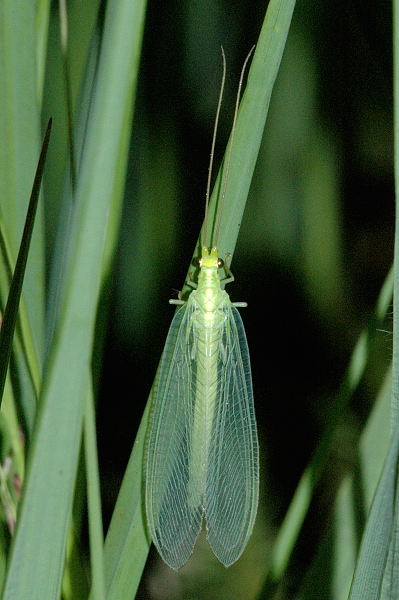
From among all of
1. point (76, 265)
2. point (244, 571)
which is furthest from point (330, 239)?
point (76, 265)

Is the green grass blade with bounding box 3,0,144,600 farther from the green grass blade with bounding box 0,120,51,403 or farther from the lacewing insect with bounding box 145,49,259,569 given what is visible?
the lacewing insect with bounding box 145,49,259,569

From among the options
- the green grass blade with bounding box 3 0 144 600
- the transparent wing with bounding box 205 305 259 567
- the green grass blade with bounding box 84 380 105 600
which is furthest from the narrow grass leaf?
the transparent wing with bounding box 205 305 259 567

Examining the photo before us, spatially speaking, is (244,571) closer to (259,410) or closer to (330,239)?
(259,410)

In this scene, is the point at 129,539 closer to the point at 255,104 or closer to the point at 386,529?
the point at 386,529

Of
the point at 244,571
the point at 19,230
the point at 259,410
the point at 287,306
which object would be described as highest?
the point at 19,230

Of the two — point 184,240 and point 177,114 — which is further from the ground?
point 177,114

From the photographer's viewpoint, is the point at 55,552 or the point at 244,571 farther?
the point at 244,571

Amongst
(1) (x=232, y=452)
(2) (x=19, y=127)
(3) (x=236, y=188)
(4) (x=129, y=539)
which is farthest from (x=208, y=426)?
(2) (x=19, y=127)
